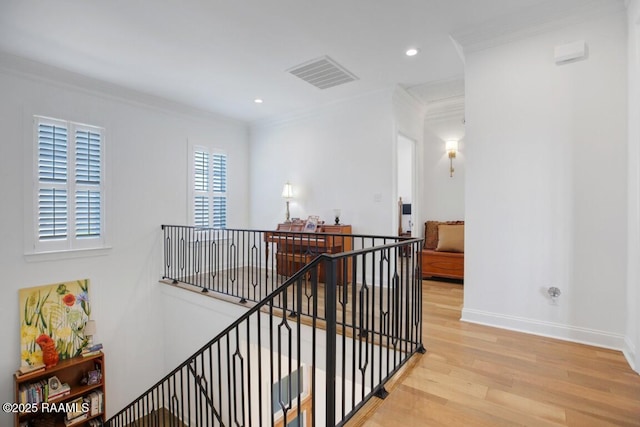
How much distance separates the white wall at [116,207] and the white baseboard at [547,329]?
4672 mm

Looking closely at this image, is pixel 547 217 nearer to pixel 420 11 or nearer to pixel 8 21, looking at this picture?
pixel 420 11

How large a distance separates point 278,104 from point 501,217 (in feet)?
12.7

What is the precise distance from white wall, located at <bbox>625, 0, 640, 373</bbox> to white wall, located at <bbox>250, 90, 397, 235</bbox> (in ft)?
8.26

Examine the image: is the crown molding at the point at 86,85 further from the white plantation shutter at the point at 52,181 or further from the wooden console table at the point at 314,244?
the wooden console table at the point at 314,244

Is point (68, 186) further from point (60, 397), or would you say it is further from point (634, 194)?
point (634, 194)

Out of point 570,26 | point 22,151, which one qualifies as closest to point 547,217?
point 570,26

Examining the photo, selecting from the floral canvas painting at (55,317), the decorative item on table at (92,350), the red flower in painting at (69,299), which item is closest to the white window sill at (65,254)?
the floral canvas painting at (55,317)

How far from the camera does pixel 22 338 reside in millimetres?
3820

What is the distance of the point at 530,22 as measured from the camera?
113 inches

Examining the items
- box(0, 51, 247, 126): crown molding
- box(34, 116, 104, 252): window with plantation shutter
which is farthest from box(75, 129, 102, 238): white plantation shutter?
box(0, 51, 247, 126): crown molding

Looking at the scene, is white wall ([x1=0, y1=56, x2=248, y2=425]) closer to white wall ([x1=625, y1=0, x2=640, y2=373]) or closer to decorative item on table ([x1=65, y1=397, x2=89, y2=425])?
decorative item on table ([x1=65, y1=397, x2=89, y2=425])

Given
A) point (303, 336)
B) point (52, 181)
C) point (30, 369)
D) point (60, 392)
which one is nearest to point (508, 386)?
point (303, 336)

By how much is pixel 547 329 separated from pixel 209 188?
541 centimetres

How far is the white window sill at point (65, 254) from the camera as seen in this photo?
12.7ft
